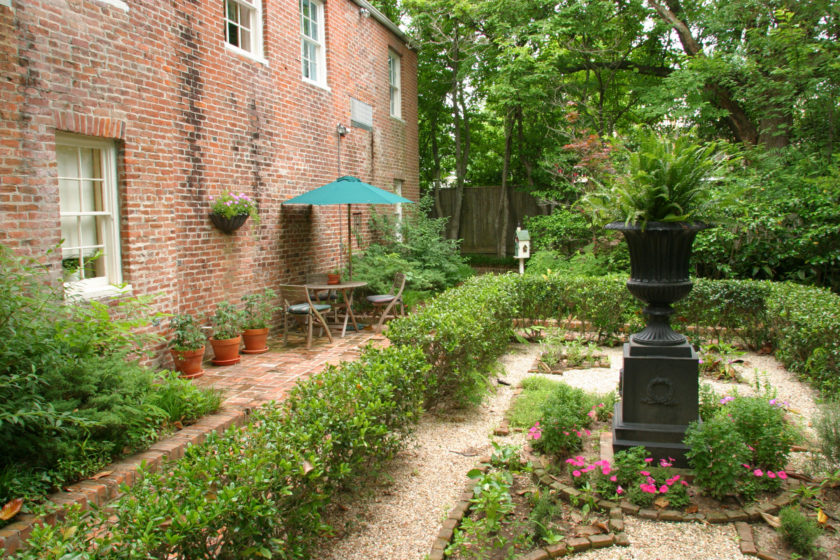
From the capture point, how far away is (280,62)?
828cm

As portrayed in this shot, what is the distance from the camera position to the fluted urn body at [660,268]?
3883mm

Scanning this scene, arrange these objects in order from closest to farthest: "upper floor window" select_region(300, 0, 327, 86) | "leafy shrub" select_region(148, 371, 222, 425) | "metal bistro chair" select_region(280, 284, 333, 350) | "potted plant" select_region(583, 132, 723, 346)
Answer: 1. "potted plant" select_region(583, 132, 723, 346)
2. "leafy shrub" select_region(148, 371, 222, 425)
3. "metal bistro chair" select_region(280, 284, 333, 350)
4. "upper floor window" select_region(300, 0, 327, 86)

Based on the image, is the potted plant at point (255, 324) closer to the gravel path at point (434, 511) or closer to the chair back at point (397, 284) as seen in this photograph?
→ the chair back at point (397, 284)

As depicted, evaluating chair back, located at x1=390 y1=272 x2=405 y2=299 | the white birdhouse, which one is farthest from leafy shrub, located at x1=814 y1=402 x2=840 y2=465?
the white birdhouse

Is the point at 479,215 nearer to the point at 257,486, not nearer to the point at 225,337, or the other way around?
the point at 225,337

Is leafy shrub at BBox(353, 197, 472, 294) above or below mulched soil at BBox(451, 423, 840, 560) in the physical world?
above

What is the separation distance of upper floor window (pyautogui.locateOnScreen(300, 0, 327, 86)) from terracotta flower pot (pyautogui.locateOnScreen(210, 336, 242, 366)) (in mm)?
4922

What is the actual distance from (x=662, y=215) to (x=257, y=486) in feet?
10.2

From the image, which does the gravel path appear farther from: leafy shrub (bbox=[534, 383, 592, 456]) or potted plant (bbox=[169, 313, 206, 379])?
potted plant (bbox=[169, 313, 206, 379])

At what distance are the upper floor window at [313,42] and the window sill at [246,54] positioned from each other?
1.48 metres

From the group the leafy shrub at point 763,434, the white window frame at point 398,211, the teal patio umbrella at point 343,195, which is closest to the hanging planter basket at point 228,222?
the teal patio umbrella at point 343,195

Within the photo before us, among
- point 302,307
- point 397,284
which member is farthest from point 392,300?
point 302,307

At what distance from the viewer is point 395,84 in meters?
13.3

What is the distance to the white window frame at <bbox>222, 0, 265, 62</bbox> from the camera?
761 cm
